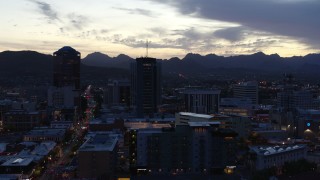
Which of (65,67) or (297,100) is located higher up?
(65,67)

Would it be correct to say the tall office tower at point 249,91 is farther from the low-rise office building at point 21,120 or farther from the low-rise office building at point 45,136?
the low-rise office building at point 45,136

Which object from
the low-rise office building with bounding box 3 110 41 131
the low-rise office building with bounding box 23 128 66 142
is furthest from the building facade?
the low-rise office building with bounding box 3 110 41 131

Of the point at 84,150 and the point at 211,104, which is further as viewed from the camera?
the point at 211,104

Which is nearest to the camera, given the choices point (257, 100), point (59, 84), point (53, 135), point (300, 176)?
point (300, 176)

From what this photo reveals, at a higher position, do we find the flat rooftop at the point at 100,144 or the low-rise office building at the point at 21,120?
the flat rooftop at the point at 100,144

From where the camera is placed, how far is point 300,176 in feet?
46.7

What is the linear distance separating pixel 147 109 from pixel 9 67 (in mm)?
54589

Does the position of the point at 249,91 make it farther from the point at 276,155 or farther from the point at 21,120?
the point at 276,155

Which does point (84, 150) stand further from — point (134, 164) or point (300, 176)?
point (300, 176)

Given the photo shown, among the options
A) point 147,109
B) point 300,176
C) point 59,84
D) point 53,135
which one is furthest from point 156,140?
point 59,84

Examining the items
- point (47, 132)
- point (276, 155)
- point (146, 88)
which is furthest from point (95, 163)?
point (146, 88)

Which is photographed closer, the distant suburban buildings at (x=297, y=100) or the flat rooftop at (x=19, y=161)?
the flat rooftop at (x=19, y=161)

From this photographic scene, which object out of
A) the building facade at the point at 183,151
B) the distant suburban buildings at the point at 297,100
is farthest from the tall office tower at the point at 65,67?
the building facade at the point at 183,151

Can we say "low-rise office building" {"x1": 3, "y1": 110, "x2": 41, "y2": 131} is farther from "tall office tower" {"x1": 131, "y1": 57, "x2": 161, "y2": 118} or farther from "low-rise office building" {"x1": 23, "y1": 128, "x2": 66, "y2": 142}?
"tall office tower" {"x1": 131, "y1": 57, "x2": 161, "y2": 118}
